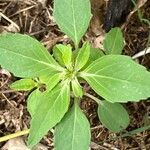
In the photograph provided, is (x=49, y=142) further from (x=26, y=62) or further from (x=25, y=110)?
(x=26, y=62)

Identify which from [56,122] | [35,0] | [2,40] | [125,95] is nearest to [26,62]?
[2,40]

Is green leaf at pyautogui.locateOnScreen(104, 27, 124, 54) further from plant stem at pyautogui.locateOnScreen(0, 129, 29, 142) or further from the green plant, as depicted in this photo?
plant stem at pyautogui.locateOnScreen(0, 129, 29, 142)

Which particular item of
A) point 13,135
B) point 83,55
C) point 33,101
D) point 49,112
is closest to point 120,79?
point 83,55

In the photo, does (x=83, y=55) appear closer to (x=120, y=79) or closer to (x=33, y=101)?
(x=120, y=79)

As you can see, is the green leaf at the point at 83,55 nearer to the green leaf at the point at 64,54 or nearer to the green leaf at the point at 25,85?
the green leaf at the point at 64,54

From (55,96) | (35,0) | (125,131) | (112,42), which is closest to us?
(55,96)

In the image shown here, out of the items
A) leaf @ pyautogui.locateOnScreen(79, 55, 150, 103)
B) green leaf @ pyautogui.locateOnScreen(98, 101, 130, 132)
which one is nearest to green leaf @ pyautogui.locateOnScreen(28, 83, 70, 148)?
leaf @ pyautogui.locateOnScreen(79, 55, 150, 103)
